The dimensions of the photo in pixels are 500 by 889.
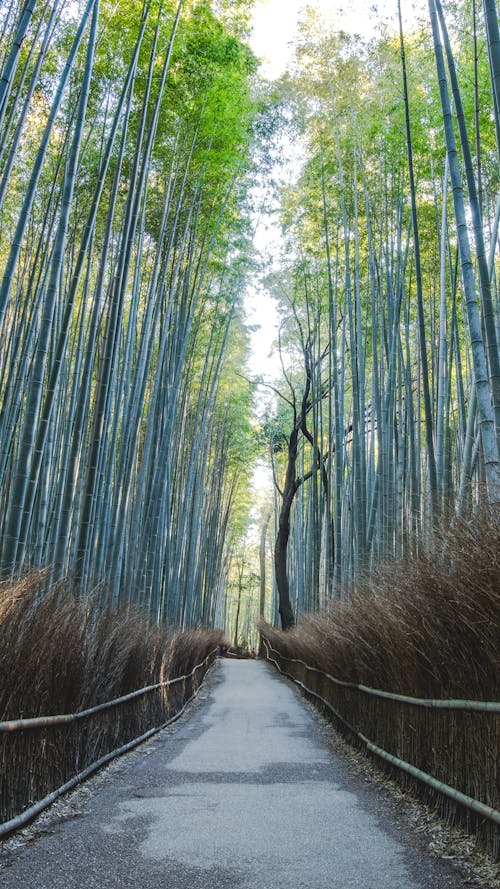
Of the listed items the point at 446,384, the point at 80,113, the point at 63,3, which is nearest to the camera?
the point at 80,113

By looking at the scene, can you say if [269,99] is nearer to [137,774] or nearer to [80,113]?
[80,113]

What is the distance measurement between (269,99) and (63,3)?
3660 millimetres

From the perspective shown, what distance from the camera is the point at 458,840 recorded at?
2.05 m

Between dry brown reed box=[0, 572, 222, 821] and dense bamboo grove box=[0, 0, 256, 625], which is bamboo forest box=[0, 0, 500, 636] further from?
dry brown reed box=[0, 572, 222, 821]

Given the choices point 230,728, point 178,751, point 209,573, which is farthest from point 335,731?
point 209,573

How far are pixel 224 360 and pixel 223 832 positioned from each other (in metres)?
10.1

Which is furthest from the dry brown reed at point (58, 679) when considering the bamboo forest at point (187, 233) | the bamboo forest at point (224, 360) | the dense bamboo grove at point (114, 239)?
the dense bamboo grove at point (114, 239)

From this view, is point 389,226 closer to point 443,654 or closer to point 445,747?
point 443,654

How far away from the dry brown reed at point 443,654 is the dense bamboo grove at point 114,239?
1.86m

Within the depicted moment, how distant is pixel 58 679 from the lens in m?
2.62

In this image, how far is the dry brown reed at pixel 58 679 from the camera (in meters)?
2.17

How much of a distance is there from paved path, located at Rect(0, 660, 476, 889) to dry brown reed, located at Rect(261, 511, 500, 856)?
0.84ft

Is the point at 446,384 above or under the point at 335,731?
above

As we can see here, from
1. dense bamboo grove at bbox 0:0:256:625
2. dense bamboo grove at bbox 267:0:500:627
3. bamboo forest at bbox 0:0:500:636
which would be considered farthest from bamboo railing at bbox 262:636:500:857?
dense bamboo grove at bbox 0:0:256:625
